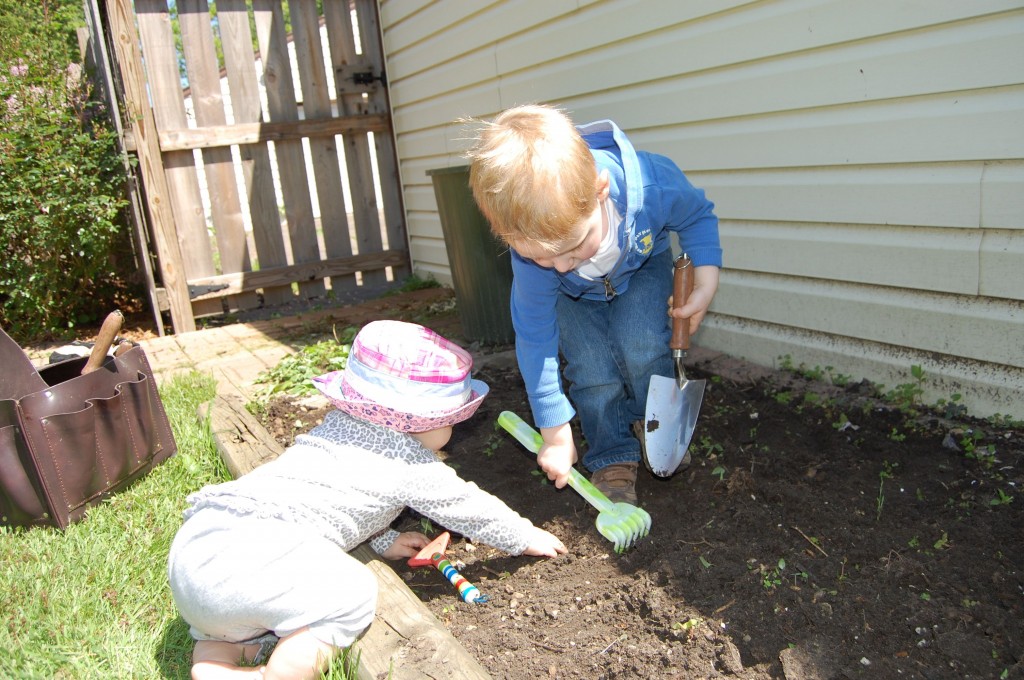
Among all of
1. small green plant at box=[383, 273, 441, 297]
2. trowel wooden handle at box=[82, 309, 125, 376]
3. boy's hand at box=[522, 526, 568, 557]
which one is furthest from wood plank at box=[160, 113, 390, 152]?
boy's hand at box=[522, 526, 568, 557]

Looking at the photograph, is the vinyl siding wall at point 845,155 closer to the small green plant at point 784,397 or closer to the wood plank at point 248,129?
the small green plant at point 784,397

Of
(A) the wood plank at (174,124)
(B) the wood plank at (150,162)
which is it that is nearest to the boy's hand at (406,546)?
(B) the wood plank at (150,162)

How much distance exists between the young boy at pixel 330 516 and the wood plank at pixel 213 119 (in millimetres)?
4634

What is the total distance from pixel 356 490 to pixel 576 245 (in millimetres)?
850

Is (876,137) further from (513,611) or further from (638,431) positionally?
(513,611)

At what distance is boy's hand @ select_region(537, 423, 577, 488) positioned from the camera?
96.0 inches

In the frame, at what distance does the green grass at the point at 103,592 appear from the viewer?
205 centimetres

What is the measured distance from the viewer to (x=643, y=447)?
2.71 m

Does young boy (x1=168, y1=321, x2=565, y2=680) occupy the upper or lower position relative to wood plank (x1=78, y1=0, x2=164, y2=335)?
lower

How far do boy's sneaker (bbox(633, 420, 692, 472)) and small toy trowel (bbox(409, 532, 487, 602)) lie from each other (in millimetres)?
705

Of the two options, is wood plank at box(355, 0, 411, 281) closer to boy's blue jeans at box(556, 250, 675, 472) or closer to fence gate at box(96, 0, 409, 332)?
fence gate at box(96, 0, 409, 332)

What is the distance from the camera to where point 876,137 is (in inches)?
114

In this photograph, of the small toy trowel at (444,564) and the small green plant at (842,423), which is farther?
the small green plant at (842,423)

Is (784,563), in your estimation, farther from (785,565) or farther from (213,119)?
(213,119)
